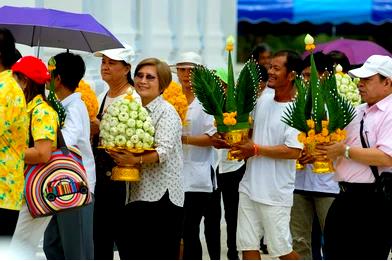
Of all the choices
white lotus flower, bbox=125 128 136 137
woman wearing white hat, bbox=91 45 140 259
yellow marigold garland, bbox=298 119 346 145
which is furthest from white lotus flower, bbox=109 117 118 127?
yellow marigold garland, bbox=298 119 346 145

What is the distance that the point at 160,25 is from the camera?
14781mm

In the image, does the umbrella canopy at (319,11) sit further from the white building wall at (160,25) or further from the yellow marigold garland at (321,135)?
the yellow marigold garland at (321,135)

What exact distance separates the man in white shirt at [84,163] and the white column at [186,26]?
19.8 feet

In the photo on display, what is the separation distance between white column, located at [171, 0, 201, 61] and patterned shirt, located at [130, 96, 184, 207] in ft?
20.3

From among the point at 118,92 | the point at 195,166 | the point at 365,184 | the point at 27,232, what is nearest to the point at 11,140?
the point at 27,232

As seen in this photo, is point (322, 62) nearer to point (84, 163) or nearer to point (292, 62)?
point (292, 62)

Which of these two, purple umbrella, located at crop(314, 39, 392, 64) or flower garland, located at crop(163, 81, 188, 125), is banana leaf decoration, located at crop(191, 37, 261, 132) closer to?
flower garland, located at crop(163, 81, 188, 125)

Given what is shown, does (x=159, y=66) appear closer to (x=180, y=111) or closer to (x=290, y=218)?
(x=180, y=111)

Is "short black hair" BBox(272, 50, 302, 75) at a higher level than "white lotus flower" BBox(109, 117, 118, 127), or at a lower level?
higher

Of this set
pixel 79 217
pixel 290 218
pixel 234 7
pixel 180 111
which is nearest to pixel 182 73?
pixel 180 111

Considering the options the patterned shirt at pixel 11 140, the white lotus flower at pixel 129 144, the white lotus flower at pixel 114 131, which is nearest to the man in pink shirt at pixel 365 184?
the white lotus flower at pixel 129 144

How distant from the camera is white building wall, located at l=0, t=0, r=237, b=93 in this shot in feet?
38.5

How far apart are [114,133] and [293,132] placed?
4.66 ft

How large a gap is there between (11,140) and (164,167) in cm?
177
